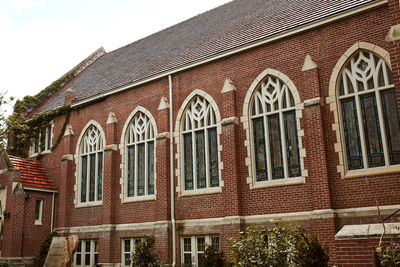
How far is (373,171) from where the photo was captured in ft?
38.2

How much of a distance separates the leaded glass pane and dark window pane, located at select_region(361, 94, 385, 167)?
20.0ft

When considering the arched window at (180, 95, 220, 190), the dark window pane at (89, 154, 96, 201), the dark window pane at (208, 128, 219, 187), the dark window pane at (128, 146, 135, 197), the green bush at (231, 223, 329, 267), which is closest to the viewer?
the green bush at (231, 223, 329, 267)

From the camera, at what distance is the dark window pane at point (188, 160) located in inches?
617

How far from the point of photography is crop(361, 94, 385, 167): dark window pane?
38.6ft

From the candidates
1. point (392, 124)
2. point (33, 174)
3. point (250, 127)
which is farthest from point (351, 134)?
point (33, 174)

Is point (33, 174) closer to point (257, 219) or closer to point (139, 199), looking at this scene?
point (139, 199)

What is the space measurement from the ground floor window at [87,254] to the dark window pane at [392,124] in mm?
12772

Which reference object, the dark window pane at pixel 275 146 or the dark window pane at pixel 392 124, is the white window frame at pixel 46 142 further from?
the dark window pane at pixel 392 124

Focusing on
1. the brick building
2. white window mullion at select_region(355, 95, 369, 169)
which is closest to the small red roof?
the brick building

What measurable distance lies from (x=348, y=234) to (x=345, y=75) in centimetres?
705

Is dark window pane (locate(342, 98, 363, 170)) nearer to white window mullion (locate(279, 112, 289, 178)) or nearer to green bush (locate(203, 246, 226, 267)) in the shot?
white window mullion (locate(279, 112, 289, 178))

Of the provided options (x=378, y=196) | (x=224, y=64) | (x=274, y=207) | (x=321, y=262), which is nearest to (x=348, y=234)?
(x=321, y=262)

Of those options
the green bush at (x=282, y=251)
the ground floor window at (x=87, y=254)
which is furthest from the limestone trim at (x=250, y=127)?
the ground floor window at (x=87, y=254)

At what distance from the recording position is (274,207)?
13.2 m
